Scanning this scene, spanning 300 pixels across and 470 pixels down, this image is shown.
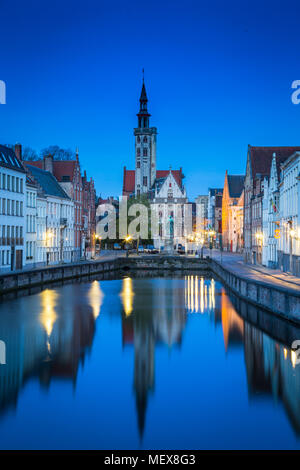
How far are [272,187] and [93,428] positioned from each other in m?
46.6

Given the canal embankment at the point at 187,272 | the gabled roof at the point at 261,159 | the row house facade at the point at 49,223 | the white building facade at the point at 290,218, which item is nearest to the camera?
the canal embankment at the point at 187,272

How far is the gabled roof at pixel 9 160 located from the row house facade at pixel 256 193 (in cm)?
2818

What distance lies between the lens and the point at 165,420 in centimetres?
1600

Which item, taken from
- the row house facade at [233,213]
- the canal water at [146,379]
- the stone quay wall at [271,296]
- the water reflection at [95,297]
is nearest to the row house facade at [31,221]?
the water reflection at [95,297]

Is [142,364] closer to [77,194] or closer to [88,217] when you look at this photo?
[77,194]

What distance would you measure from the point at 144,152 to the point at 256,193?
210 ft

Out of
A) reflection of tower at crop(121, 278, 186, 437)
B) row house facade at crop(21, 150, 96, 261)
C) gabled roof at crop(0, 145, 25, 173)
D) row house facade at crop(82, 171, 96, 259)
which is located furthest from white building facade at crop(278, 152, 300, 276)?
row house facade at crop(82, 171, 96, 259)

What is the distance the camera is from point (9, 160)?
50062 millimetres

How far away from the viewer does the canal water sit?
1491cm

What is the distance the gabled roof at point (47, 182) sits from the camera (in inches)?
2446

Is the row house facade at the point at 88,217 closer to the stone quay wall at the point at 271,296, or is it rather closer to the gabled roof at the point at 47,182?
the gabled roof at the point at 47,182

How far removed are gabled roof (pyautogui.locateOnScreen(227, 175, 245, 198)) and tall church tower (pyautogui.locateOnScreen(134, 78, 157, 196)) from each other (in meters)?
25.9

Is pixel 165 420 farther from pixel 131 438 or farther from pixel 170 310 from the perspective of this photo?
pixel 170 310

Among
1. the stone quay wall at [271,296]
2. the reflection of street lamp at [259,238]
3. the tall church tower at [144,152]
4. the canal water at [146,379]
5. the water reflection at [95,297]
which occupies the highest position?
the tall church tower at [144,152]
